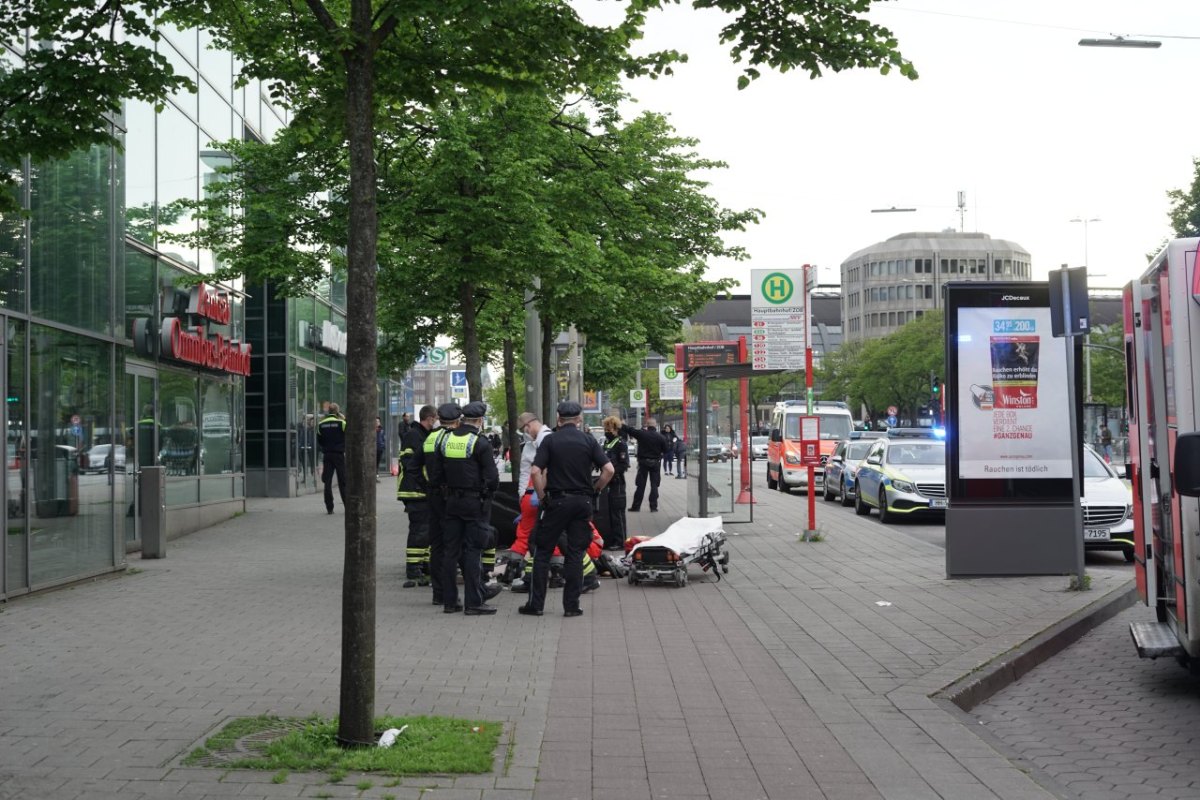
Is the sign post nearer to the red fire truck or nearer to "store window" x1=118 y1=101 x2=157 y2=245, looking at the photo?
the red fire truck

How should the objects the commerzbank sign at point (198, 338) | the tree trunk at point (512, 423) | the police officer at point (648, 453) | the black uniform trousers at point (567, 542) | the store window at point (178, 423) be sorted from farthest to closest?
1. the police officer at point (648, 453)
2. the store window at point (178, 423)
3. the tree trunk at point (512, 423)
4. the commerzbank sign at point (198, 338)
5. the black uniform trousers at point (567, 542)

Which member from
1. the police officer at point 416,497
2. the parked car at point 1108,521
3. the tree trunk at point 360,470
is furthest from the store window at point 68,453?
the parked car at point 1108,521

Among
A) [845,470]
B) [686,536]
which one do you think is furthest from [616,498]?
[845,470]

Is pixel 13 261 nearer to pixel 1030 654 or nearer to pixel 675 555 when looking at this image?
pixel 675 555

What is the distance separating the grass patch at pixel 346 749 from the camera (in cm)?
600

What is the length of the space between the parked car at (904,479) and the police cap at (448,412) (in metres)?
13.1

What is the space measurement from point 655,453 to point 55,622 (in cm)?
1353

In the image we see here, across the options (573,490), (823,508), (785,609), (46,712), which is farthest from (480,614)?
(823,508)

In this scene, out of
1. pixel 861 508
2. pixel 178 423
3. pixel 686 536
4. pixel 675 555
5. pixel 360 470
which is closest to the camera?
pixel 360 470

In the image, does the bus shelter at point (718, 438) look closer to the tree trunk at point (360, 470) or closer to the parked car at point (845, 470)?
the parked car at point (845, 470)

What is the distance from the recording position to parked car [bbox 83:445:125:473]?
14531 millimetres

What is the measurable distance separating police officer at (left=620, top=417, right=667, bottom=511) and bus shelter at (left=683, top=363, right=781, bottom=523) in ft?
1.93

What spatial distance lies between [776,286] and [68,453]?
1002 cm

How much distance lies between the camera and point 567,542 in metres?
11.8
